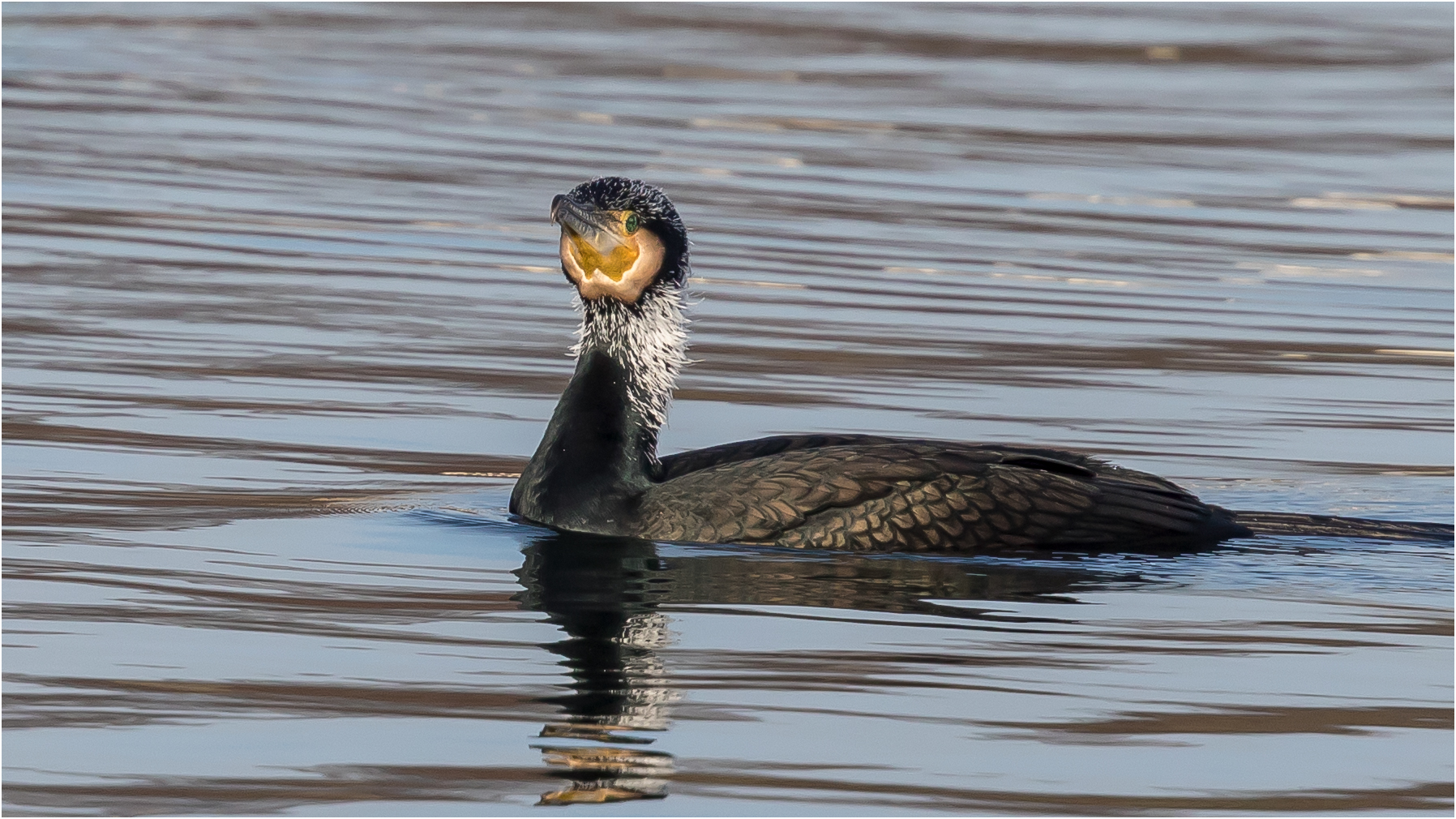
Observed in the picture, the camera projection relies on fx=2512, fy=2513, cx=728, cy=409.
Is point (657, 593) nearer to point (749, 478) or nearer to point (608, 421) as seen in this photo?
point (749, 478)

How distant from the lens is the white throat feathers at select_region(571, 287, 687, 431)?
920 cm

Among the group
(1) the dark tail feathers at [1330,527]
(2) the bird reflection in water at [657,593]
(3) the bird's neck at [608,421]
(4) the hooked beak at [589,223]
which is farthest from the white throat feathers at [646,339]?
(1) the dark tail feathers at [1330,527]

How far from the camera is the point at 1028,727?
6.43 metres

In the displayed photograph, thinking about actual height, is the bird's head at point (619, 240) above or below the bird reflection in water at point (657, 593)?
above

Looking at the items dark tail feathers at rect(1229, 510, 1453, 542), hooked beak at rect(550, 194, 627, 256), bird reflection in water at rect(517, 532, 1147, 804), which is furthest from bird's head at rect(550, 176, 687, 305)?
dark tail feathers at rect(1229, 510, 1453, 542)

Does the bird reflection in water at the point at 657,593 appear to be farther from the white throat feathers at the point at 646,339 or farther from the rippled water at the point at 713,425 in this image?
the white throat feathers at the point at 646,339

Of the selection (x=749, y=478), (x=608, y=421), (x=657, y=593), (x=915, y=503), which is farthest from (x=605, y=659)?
(x=608, y=421)

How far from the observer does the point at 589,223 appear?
29.2 ft

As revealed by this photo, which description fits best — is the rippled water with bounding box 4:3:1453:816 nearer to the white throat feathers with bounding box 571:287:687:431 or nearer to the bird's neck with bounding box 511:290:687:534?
the bird's neck with bounding box 511:290:687:534

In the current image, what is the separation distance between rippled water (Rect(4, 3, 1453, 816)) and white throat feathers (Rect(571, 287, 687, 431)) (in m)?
0.69

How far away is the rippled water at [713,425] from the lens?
6.23 m

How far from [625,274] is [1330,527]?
2.70m

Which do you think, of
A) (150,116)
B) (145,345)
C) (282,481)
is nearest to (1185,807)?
(282,481)

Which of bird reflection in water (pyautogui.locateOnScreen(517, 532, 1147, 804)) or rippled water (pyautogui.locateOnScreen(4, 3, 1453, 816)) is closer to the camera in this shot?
rippled water (pyautogui.locateOnScreen(4, 3, 1453, 816))
